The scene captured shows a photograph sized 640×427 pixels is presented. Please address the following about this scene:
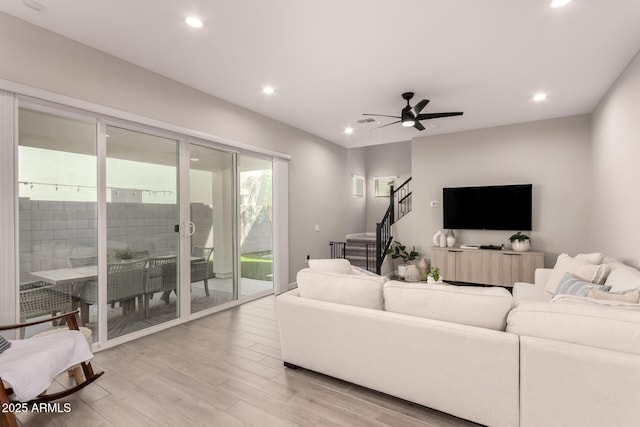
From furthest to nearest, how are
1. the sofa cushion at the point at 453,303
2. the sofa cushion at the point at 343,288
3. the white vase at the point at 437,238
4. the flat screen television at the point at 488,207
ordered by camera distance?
1. the white vase at the point at 437,238
2. the flat screen television at the point at 488,207
3. the sofa cushion at the point at 343,288
4. the sofa cushion at the point at 453,303

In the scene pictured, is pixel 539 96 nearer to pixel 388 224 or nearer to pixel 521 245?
pixel 521 245

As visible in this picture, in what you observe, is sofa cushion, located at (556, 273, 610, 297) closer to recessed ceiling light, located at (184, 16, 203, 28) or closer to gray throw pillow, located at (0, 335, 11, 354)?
recessed ceiling light, located at (184, 16, 203, 28)

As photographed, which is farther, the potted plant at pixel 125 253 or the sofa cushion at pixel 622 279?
the potted plant at pixel 125 253

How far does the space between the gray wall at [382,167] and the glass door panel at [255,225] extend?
456cm

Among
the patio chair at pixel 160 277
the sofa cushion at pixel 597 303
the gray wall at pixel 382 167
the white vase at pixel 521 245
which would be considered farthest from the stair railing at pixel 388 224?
the sofa cushion at pixel 597 303

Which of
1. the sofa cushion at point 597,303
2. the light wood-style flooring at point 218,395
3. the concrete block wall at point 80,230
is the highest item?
the concrete block wall at point 80,230

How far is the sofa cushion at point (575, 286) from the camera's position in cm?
277

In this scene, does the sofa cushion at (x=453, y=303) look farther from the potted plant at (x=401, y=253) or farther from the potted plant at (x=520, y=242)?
the potted plant at (x=401, y=253)

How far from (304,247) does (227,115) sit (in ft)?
9.30

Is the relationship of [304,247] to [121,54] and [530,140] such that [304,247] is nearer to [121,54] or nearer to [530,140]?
[121,54]

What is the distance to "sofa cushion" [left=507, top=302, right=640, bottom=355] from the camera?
5.14 feet

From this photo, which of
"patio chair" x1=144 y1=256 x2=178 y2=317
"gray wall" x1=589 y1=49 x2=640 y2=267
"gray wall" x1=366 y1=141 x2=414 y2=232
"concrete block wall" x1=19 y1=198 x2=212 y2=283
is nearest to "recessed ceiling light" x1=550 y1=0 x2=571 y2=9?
"gray wall" x1=589 y1=49 x2=640 y2=267

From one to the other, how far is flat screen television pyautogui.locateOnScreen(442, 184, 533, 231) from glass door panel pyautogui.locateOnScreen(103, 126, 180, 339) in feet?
16.5

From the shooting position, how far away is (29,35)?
106 inches
